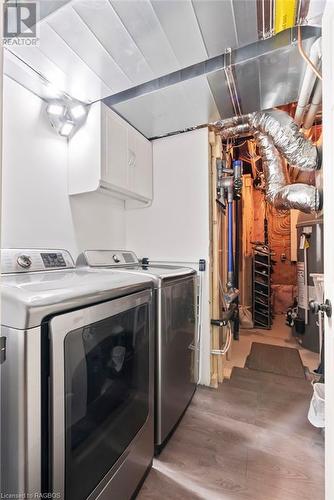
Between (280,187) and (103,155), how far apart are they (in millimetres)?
1645

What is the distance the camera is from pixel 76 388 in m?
0.80

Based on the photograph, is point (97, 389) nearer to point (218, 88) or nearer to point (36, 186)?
point (36, 186)

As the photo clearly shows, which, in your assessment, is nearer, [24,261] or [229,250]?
[24,261]

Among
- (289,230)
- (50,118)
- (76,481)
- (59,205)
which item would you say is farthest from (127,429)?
(289,230)

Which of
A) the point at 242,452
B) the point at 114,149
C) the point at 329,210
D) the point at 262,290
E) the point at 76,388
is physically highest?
the point at 114,149

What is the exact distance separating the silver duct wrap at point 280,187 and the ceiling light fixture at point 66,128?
1.65 m

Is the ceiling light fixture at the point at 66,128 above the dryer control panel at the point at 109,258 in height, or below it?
above

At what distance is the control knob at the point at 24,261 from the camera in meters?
1.36

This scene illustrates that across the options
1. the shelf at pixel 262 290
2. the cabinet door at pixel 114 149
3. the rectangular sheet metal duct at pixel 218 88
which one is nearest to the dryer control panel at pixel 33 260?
the cabinet door at pixel 114 149

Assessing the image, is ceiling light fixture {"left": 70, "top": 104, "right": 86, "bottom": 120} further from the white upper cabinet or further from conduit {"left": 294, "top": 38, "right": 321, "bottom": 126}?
conduit {"left": 294, "top": 38, "right": 321, "bottom": 126}

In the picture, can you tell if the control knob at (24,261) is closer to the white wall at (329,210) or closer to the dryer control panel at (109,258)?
the dryer control panel at (109,258)

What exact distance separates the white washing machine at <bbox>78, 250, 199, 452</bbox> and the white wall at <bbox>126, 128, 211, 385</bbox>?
303 mm

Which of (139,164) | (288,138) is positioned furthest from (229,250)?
(139,164)

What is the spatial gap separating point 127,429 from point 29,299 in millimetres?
821
